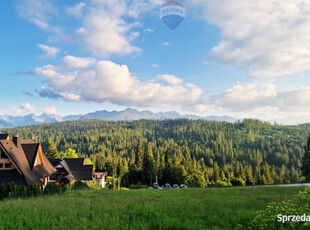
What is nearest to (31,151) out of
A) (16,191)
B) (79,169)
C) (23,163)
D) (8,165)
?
(23,163)

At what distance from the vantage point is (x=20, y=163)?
103ft

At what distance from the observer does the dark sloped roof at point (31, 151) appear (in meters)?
34.5

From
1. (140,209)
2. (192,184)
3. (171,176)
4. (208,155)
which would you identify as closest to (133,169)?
(171,176)

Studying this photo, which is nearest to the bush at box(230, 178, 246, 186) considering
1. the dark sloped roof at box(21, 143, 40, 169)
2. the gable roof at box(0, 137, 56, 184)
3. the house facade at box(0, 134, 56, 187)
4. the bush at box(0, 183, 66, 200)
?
the house facade at box(0, 134, 56, 187)

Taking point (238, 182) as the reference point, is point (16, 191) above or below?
above

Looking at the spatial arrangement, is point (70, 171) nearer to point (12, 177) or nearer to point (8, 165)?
point (8, 165)

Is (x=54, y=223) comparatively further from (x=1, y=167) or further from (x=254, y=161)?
(x=254, y=161)

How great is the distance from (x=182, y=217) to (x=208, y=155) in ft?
535

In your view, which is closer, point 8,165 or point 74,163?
point 8,165

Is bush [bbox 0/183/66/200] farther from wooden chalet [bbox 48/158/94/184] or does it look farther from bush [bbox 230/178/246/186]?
bush [bbox 230/178/246/186]

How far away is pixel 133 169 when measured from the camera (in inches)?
2591

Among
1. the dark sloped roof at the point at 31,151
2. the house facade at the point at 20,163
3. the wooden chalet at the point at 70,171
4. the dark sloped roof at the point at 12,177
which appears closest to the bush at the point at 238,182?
the wooden chalet at the point at 70,171

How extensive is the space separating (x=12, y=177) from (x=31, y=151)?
264 inches

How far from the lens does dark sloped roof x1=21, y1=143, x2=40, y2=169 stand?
34525 mm
